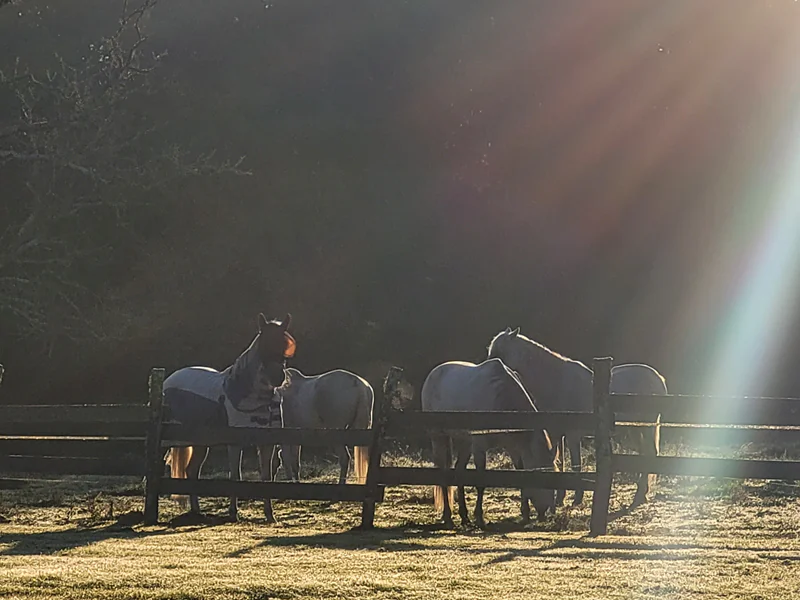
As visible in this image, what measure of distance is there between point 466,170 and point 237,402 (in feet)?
71.3

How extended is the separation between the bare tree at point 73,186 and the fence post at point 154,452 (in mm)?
13310

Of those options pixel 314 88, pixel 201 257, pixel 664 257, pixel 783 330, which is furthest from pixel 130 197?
pixel 783 330

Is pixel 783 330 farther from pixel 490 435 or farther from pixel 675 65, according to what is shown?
pixel 490 435

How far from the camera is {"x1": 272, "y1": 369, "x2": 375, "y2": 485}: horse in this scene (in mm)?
14984

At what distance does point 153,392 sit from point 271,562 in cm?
387

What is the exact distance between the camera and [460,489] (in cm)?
1027

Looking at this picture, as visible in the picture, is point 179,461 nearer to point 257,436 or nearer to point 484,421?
point 257,436

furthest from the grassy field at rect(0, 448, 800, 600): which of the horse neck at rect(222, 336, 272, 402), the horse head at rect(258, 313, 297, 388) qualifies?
the horse head at rect(258, 313, 297, 388)

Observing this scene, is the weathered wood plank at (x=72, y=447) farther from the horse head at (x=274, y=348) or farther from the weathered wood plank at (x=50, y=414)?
the horse head at (x=274, y=348)

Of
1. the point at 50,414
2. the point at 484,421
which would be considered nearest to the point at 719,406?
the point at 484,421

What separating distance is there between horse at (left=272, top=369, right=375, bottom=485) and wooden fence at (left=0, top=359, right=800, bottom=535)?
502cm

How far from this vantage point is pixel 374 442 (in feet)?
Result: 30.4

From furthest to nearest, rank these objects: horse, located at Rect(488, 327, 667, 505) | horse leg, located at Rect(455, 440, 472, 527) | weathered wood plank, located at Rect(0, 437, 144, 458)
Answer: horse, located at Rect(488, 327, 667, 505) < horse leg, located at Rect(455, 440, 472, 527) < weathered wood plank, located at Rect(0, 437, 144, 458)

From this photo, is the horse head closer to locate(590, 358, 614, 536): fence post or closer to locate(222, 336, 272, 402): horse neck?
locate(222, 336, 272, 402): horse neck
